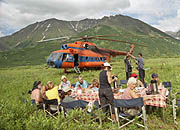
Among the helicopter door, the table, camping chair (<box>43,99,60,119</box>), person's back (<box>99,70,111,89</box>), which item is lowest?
camping chair (<box>43,99,60,119</box>)

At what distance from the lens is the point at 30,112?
11.7ft

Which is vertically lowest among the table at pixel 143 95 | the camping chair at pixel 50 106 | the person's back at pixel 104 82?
the camping chair at pixel 50 106

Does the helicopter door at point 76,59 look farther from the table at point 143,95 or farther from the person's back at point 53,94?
the person's back at point 53,94

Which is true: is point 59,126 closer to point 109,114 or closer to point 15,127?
point 15,127

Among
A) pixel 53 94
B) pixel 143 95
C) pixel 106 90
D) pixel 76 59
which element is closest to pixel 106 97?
pixel 106 90

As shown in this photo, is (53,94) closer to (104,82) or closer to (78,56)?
(104,82)

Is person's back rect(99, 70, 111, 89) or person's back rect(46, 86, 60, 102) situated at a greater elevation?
person's back rect(99, 70, 111, 89)

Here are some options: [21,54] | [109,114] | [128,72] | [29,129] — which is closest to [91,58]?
[128,72]

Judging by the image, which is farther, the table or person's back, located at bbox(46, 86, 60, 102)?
person's back, located at bbox(46, 86, 60, 102)

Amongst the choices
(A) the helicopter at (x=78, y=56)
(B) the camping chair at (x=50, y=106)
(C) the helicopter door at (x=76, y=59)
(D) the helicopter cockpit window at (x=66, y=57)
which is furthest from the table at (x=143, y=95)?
(C) the helicopter door at (x=76, y=59)

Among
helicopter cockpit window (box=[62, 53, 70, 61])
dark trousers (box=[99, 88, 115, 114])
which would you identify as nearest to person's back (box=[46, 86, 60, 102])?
dark trousers (box=[99, 88, 115, 114])

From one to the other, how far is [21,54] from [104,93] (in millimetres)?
132456

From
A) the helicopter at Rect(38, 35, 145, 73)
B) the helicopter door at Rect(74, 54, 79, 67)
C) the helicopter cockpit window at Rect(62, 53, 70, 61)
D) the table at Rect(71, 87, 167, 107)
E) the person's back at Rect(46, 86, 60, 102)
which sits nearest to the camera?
the table at Rect(71, 87, 167, 107)

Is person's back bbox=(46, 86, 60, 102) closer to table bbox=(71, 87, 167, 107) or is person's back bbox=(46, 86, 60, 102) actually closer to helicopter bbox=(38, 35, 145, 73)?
table bbox=(71, 87, 167, 107)
